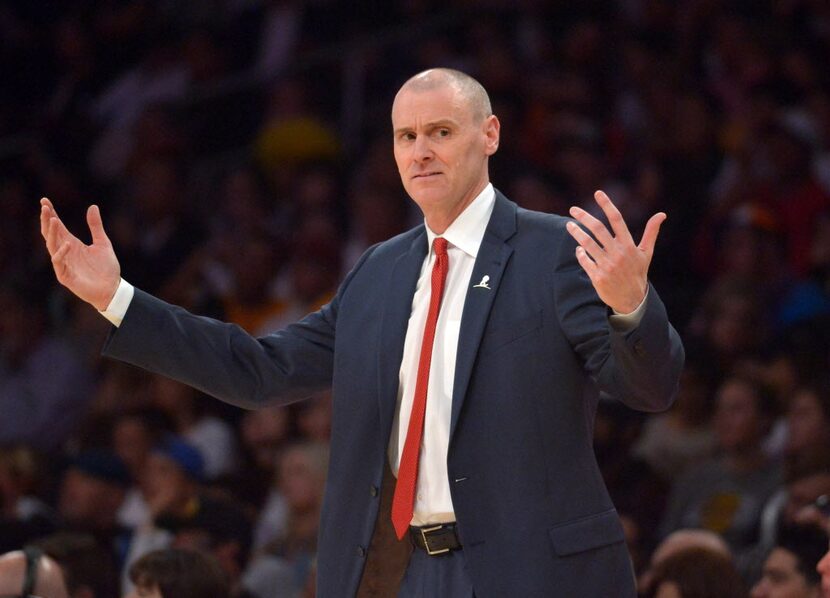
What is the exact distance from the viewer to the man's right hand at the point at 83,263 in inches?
136

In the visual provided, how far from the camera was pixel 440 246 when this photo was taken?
11.4ft

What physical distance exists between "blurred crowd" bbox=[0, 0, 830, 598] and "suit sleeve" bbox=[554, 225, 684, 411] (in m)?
2.00

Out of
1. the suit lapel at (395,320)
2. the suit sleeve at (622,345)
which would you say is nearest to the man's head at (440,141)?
the suit lapel at (395,320)

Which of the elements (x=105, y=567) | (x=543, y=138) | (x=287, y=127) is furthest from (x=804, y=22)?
(x=105, y=567)

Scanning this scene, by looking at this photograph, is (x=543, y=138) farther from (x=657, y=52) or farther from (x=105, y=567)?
(x=105, y=567)

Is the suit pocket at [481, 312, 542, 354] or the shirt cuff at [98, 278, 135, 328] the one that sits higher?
the shirt cuff at [98, 278, 135, 328]

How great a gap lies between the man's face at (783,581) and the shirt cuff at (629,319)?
7.25 ft

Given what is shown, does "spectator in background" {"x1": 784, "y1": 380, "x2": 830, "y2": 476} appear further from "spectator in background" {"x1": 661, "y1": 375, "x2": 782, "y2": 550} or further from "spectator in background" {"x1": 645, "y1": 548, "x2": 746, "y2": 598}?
Answer: "spectator in background" {"x1": 645, "y1": 548, "x2": 746, "y2": 598}

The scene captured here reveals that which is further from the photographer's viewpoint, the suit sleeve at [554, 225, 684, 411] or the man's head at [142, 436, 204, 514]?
the man's head at [142, 436, 204, 514]

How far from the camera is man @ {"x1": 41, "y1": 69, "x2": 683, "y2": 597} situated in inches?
122

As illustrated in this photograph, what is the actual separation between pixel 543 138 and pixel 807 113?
156 centimetres

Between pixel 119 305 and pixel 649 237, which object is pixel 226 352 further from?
pixel 649 237

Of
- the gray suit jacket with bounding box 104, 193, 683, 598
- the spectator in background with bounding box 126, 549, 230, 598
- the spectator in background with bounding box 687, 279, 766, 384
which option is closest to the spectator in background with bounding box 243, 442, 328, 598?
the spectator in background with bounding box 126, 549, 230, 598

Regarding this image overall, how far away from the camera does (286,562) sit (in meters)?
6.49
